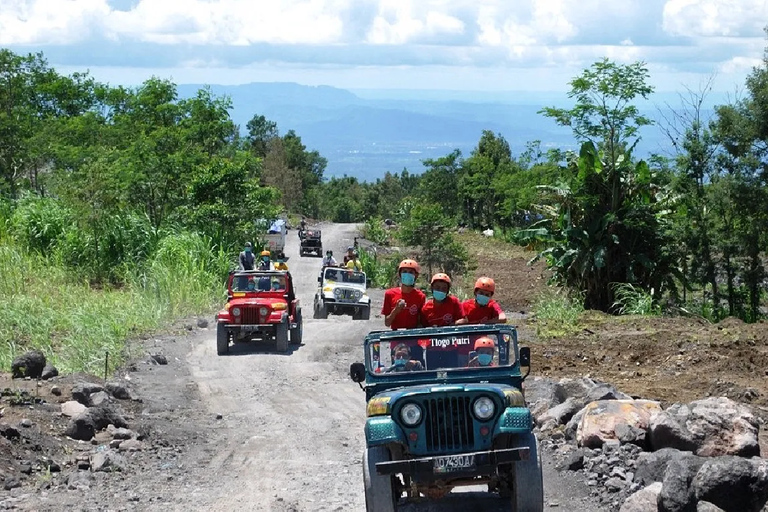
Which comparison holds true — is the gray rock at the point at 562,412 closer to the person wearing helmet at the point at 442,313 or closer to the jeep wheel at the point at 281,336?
the person wearing helmet at the point at 442,313

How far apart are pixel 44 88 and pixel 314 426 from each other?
61.1 m

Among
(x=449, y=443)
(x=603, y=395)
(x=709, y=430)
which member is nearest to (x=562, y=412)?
(x=603, y=395)

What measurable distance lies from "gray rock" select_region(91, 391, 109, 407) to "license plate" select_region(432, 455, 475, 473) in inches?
289

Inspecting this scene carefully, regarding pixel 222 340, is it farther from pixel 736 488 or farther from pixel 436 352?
pixel 736 488

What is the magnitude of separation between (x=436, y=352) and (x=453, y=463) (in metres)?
1.16

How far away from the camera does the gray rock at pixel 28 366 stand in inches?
610

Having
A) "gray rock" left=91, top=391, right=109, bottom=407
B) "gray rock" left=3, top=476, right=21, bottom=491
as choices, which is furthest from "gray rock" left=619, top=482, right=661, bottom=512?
"gray rock" left=91, top=391, right=109, bottom=407

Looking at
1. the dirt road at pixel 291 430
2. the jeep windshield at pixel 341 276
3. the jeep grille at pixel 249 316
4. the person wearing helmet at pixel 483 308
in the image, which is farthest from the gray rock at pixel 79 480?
the jeep windshield at pixel 341 276

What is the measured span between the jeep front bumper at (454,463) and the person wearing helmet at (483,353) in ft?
3.26

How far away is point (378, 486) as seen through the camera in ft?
25.9

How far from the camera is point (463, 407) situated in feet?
26.1

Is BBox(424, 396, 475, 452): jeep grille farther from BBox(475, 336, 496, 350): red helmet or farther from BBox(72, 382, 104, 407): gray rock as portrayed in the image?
BBox(72, 382, 104, 407): gray rock

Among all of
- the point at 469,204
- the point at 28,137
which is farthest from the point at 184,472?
the point at 469,204

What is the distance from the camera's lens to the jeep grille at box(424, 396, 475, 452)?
7.93 m
